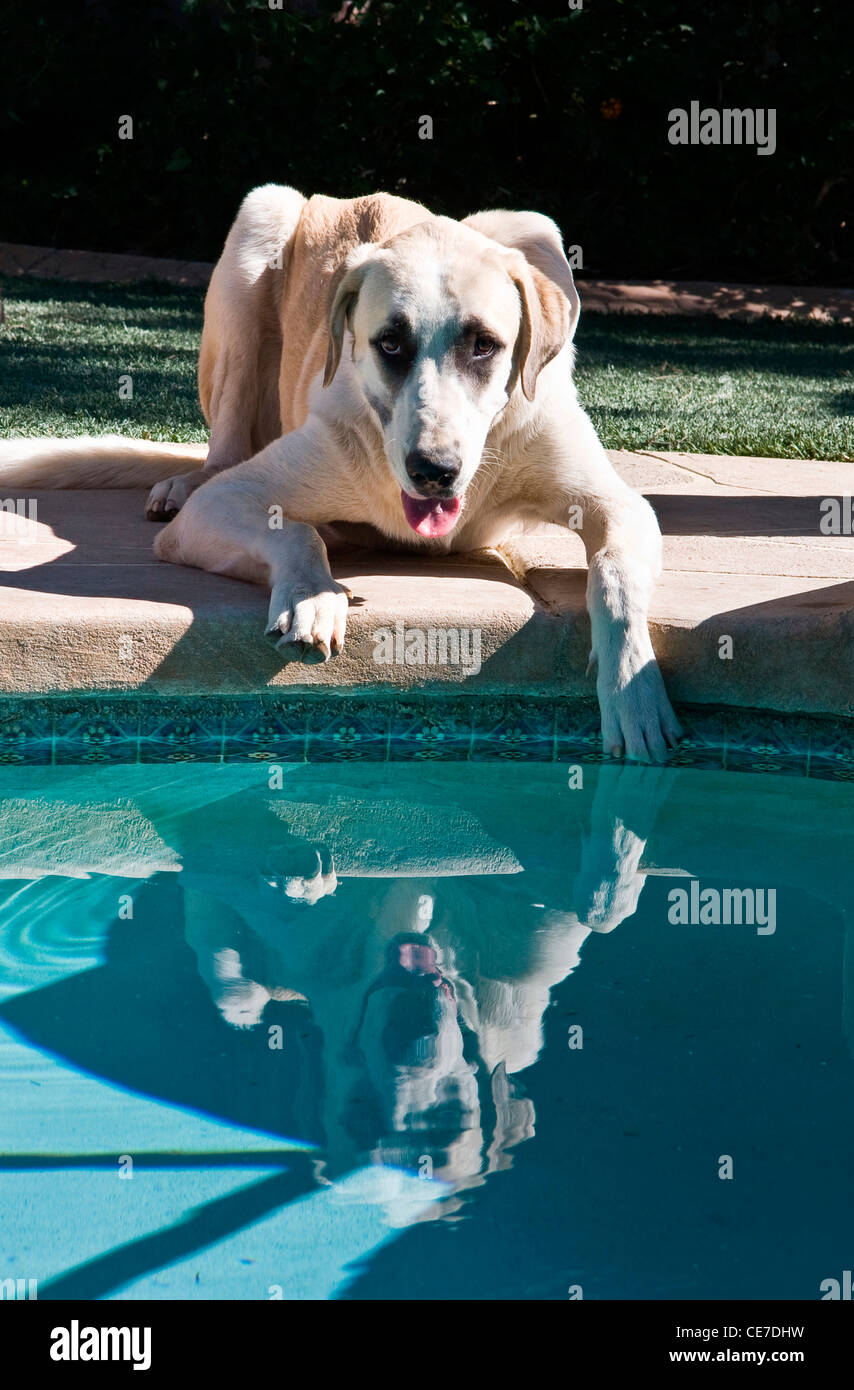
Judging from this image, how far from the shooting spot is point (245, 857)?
2.80m

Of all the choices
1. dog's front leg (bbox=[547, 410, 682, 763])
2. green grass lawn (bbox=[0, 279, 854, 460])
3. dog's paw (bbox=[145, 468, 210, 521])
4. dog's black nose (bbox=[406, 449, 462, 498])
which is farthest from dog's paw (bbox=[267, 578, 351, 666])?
green grass lawn (bbox=[0, 279, 854, 460])

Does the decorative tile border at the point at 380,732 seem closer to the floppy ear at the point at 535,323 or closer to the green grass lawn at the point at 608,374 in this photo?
the floppy ear at the point at 535,323

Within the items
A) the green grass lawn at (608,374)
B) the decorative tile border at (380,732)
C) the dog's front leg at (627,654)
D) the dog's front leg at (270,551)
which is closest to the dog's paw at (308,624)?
the dog's front leg at (270,551)

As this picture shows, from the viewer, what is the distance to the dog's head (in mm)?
2844

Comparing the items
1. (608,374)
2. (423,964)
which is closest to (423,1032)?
(423,964)

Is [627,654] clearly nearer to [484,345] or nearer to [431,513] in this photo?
[431,513]

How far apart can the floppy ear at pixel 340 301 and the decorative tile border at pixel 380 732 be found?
2.58 ft

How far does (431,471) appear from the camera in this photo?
280cm

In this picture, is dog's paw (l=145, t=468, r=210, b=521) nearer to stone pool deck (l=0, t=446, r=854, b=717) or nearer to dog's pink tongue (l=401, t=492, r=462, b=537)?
stone pool deck (l=0, t=446, r=854, b=717)

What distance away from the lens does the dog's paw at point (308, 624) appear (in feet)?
9.68

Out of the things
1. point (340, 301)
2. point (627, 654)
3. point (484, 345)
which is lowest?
point (627, 654)

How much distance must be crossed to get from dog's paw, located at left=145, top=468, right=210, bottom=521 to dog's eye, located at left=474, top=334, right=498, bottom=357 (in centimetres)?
145

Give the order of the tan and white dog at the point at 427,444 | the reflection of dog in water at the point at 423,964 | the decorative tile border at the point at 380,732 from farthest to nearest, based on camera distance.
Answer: the decorative tile border at the point at 380,732 < the tan and white dog at the point at 427,444 < the reflection of dog in water at the point at 423,964

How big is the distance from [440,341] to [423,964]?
1295mm
